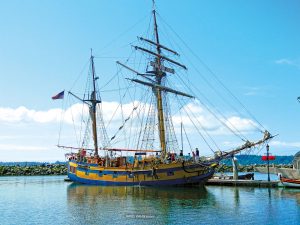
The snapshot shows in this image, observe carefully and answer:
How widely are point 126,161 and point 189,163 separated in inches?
438

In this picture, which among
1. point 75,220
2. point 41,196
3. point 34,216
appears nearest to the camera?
point 75,220

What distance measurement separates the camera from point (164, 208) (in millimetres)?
34719

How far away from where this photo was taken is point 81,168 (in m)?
65.6

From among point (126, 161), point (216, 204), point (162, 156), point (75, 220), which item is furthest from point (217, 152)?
point (75, 220)

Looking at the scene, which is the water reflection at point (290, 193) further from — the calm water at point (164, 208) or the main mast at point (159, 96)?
the main mast at point (159, 96)

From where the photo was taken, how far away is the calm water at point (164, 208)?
2917cm

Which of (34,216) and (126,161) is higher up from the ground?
(126,161)

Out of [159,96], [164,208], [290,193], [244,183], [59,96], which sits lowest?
[164,208]

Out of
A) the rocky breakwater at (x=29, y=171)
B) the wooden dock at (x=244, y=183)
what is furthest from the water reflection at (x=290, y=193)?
the rocky breakwater at (x=29, y=171)

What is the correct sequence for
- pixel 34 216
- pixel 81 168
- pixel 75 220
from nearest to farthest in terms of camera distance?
1. pixel 75 220
2. pixel 34 216
3. pixel 81 168

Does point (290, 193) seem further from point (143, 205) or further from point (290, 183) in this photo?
point (143, 205)

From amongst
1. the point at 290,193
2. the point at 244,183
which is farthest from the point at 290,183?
the point at 244,183

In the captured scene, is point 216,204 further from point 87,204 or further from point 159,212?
point 87,204

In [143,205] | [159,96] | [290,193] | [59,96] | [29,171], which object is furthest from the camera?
[29,171]
